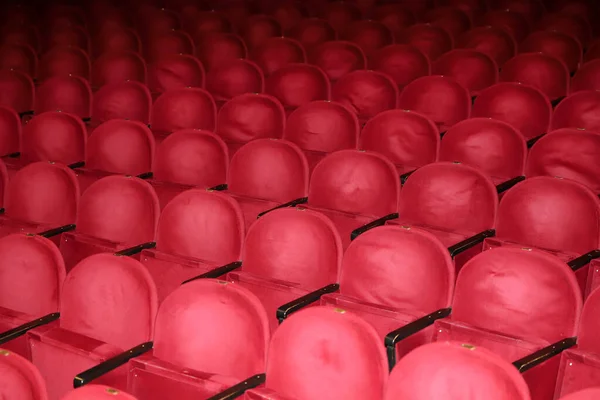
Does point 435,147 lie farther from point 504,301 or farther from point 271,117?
point 504,301

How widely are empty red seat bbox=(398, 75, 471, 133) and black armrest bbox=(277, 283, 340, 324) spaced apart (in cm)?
63

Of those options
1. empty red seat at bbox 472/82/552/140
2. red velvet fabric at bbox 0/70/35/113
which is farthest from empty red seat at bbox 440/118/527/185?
red velvet fabric at bbox 0/70/35/113

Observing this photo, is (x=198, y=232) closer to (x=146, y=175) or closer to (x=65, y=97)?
(x=146, y=175)

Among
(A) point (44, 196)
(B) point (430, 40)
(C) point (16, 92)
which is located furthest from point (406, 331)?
(C) point (16, 92)

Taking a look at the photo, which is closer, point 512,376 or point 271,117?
point 512,376

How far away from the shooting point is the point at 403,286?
1.02 metres

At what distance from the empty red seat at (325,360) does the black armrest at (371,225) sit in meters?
0.35

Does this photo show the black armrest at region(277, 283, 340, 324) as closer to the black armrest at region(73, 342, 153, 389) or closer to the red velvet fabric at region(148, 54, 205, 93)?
the black armrest at region(73, 342, 153, 389)

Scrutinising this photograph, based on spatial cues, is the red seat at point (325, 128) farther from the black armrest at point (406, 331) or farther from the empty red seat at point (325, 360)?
the empty red seat at point (325, 360)

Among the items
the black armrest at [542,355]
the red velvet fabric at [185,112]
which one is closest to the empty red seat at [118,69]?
the red velvet fabric at [185,112]

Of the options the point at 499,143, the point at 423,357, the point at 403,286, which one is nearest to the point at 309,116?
the point at 499,143

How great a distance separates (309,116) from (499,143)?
389 mm

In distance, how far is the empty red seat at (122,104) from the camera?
1757mm

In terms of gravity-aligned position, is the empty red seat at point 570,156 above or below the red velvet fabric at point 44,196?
above
